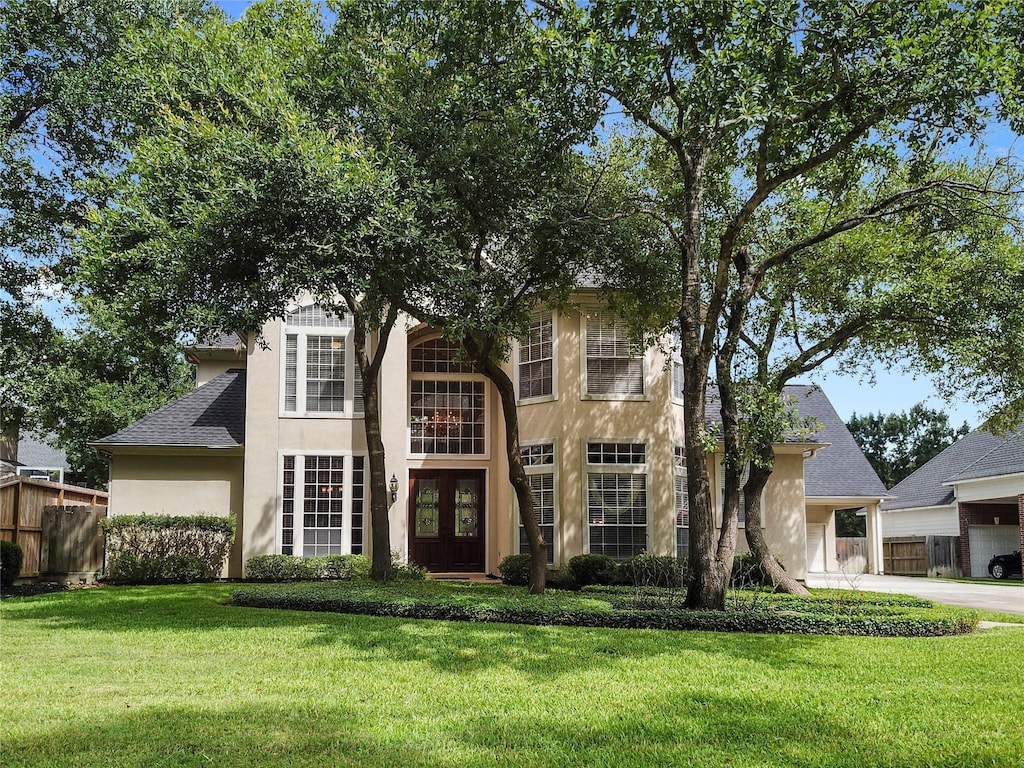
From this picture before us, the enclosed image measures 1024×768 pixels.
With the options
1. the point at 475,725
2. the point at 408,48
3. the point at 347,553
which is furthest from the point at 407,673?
the point at 347,553

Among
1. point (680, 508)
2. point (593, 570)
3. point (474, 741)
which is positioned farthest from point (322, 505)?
point (474, 741)

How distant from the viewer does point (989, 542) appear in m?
31.1

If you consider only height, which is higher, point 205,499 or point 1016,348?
point 1016,348

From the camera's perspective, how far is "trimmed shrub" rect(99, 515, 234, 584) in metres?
18.4

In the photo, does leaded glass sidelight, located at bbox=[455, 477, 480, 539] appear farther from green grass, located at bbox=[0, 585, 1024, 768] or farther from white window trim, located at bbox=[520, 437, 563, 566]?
green grass, located at bbox=[0, 585, 1024, 768]

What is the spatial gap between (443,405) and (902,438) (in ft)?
191

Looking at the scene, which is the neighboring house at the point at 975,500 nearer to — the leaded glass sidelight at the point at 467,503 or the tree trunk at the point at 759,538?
the tree trunk at the point at 759,538

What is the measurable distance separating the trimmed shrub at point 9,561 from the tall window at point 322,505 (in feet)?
16.3

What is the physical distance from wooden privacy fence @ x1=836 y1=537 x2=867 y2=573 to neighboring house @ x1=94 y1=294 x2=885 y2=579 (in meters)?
14.1

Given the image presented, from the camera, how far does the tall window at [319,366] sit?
19.4 meters

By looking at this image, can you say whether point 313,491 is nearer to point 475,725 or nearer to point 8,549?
point 8,549

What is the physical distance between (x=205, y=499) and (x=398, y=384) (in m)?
4.98

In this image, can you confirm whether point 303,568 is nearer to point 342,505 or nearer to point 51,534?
point 342,505

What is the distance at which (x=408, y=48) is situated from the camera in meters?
13.2
